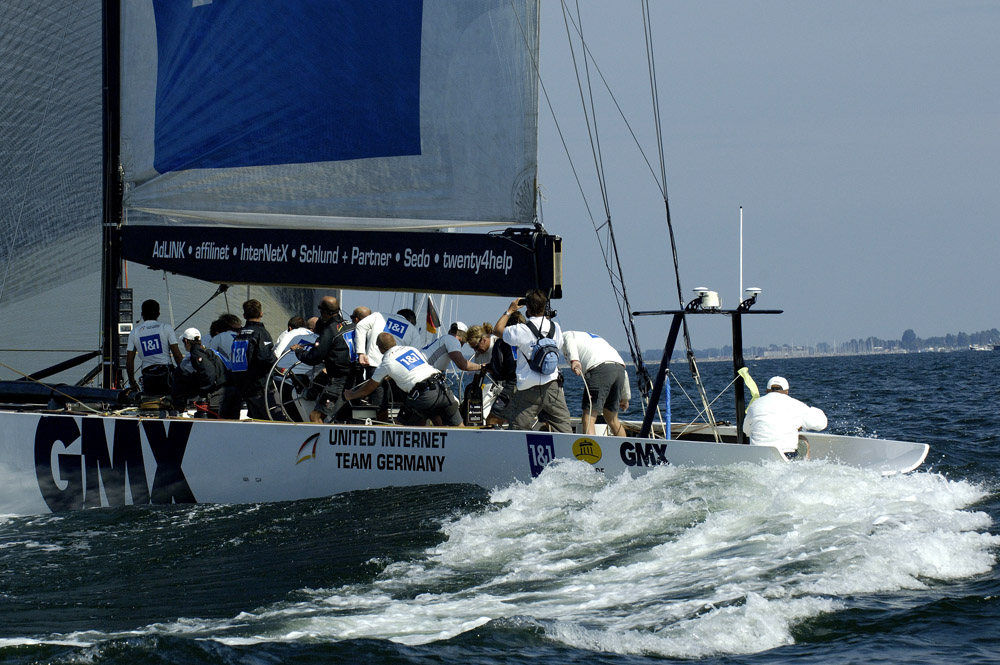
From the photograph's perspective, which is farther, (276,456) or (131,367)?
(131,367)

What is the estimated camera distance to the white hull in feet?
24.7

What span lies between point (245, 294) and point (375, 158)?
3.20 metres

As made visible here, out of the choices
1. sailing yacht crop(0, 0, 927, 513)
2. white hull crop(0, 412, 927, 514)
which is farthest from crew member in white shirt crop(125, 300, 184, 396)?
white hull crop(0, 412, 927, 514)

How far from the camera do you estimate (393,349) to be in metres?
8.19

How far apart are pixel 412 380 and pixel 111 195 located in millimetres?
3732

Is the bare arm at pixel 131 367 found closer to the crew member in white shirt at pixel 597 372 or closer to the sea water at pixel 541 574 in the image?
the sea water at pixel 541 574

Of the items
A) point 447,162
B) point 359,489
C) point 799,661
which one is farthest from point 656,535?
point 447,162

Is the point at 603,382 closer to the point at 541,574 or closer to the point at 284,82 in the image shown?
the point at 541,574

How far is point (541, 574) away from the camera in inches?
229

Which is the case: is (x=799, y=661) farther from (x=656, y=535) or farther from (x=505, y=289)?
(x=505, y=289)

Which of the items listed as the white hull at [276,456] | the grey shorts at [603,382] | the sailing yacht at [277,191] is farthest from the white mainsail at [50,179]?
the grey shorts at [603,382]

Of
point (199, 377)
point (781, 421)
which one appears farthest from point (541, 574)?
point (199, 377)

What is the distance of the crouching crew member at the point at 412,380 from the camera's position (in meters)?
8.14

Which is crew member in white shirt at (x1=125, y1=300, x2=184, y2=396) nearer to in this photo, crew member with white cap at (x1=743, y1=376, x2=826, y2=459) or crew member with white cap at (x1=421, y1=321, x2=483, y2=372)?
crew member with white cap at (x1=421, y1=321, x2=483, y2=372)
